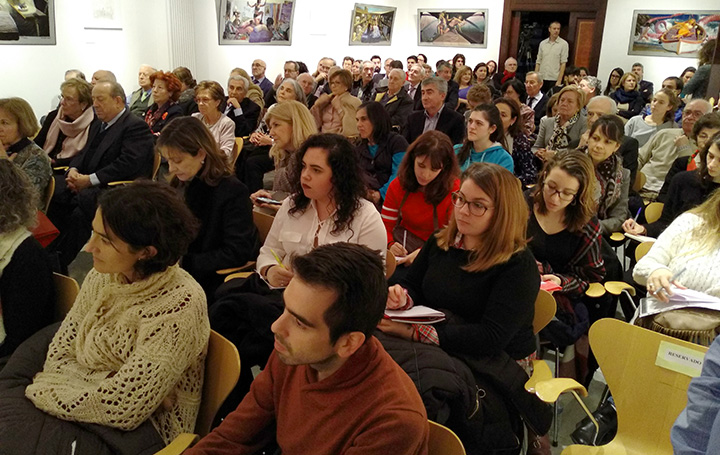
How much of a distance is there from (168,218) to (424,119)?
470cm

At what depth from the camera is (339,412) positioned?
1.42m

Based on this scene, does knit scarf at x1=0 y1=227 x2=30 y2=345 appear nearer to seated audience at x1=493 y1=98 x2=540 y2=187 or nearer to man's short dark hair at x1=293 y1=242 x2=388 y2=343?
man's short dark hair at x1=293 y1=242 x2=388 y2=343

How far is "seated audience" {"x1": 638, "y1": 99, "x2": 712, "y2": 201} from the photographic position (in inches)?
201

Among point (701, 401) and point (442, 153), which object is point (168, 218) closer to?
point (701, 401)

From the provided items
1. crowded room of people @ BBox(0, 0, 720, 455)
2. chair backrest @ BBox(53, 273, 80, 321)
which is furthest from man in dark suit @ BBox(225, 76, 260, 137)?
chair backrest @ BBox(53, 273, 80, 321)

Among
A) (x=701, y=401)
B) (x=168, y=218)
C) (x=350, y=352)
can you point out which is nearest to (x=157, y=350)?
(x=168, y=218)

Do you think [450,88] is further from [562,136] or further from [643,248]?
[643,248]

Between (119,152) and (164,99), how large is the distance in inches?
81.0

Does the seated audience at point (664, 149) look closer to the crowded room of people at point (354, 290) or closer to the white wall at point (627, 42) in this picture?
the crowded room of people at point (354, 290)

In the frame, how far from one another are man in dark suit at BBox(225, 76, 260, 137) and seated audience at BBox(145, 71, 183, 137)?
62 centimetres

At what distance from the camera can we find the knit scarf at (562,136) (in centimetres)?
577

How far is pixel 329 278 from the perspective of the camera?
54.5 inches

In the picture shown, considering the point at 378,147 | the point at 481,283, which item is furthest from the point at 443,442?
the point at 378,147

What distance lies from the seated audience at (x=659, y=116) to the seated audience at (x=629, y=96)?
14.2ft
